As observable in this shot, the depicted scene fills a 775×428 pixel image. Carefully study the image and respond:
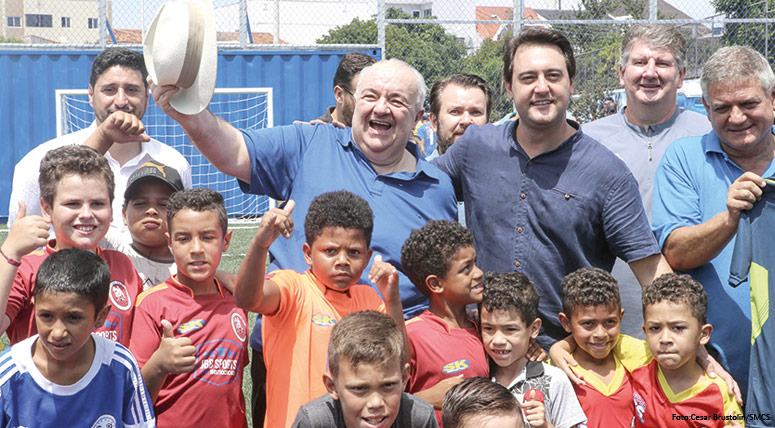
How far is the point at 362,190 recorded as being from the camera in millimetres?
3885

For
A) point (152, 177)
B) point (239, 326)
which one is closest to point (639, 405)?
point (239, 326)

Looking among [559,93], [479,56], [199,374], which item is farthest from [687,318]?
[479,56]

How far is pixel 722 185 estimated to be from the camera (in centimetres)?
383

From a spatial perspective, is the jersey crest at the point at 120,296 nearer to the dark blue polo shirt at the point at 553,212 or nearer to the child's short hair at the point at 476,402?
the child's short hair at the point at 476,402

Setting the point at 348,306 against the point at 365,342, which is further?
the point at 348,306

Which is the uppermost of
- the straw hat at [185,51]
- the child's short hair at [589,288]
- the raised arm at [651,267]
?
the straw hat at [185,51]

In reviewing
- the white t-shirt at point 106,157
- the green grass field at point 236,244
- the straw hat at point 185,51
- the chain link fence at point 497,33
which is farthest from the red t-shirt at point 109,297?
the chain link fence at point 497,33

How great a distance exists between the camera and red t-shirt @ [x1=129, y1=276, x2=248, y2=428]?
360 centimetres

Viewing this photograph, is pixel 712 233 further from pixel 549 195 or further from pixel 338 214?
pixel 338 214

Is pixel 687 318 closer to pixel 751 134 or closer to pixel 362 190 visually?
pixel 751 134

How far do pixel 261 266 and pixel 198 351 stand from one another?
690mm

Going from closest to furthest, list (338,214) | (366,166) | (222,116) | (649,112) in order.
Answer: (338,214)
(366,166)
(649,112)
(222,116)

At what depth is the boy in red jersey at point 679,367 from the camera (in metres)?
3.61

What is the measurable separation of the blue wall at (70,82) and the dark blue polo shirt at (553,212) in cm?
1229
